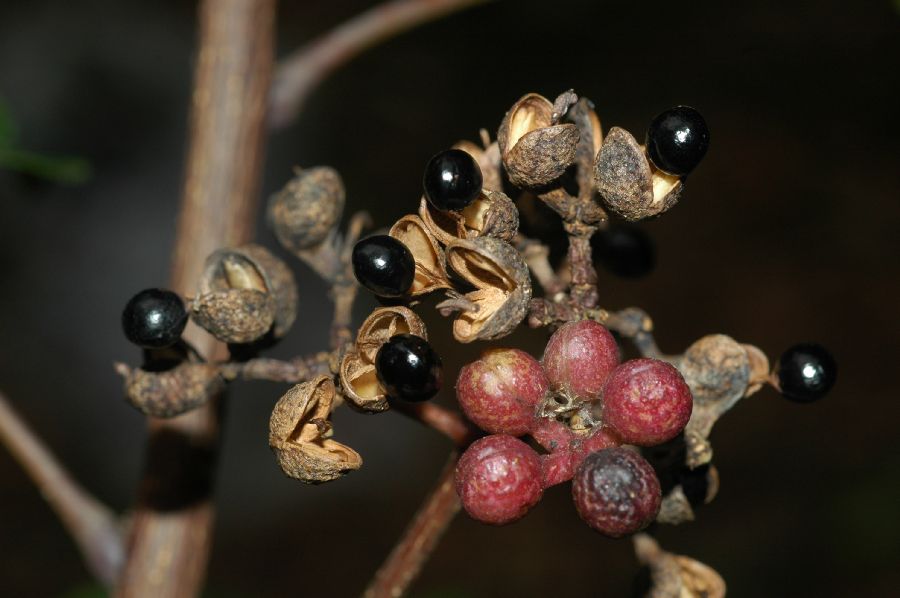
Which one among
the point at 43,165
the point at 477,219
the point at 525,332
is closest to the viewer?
the point at 477,219

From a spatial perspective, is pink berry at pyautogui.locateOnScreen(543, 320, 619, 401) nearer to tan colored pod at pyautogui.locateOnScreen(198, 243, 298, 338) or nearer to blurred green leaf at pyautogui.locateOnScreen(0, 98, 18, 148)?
tan colored pod at pyautogui.locateOnScreen(198, 243, 298, 338)

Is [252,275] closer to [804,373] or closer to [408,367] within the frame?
[408,367]

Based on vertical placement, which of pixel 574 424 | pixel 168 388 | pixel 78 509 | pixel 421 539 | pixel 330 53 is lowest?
pixel 78 509

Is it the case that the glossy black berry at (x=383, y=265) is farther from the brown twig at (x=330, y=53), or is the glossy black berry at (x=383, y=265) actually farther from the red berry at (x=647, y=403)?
the brown twig at (x=330, y=53)

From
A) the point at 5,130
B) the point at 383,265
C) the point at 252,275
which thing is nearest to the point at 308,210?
the point at 252,275

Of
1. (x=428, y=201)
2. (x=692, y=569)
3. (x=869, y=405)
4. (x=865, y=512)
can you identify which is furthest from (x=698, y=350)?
(x=869, y=405)

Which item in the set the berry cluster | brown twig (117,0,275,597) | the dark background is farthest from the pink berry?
the dark background

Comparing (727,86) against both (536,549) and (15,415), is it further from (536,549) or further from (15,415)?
(15,415)
